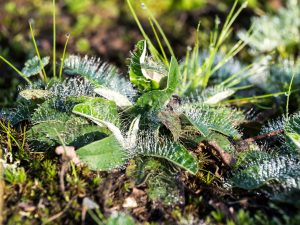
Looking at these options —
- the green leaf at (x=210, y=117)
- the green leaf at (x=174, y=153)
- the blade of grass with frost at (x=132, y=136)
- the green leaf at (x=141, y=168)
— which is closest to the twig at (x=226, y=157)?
the green leaf at (x=210, y=117)

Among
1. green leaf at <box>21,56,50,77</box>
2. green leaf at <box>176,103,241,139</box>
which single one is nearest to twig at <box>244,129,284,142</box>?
→ green leaf at <box>176,103,241,139</box>

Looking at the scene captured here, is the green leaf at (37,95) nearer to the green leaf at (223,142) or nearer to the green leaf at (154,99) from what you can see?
the green leaf at (154,99)

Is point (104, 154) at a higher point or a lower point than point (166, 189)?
higher

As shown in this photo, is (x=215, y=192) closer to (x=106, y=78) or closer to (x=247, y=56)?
(x=106, y=78)

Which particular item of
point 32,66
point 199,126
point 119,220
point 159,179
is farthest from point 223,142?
point 32,66

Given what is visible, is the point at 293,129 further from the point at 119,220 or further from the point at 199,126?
the point at 119,220

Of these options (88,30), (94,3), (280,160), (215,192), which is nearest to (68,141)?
(215,192)
